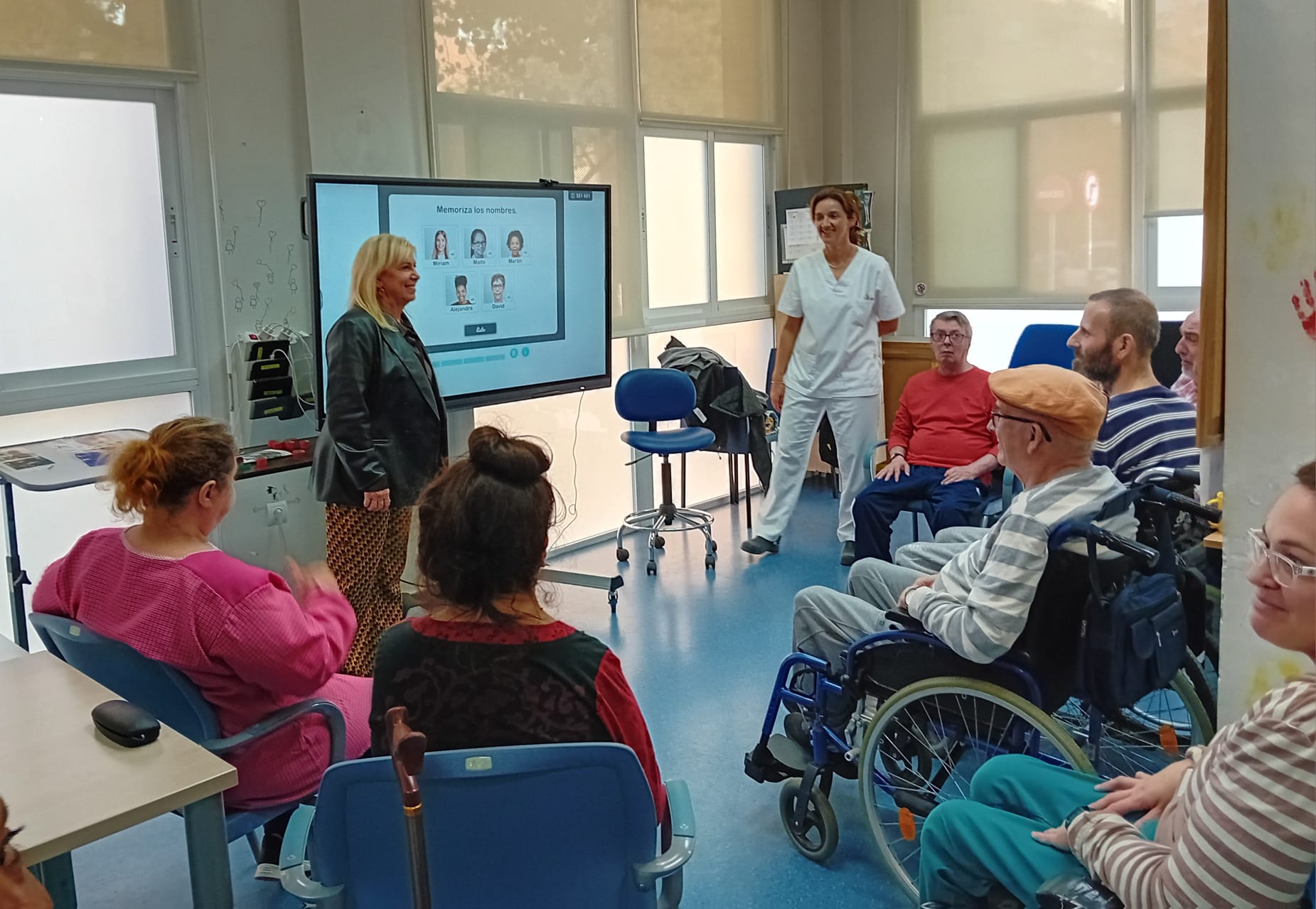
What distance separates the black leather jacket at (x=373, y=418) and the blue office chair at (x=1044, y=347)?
237 cm

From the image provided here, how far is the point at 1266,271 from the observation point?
1.84 m

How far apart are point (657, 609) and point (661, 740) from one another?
46.4 inches

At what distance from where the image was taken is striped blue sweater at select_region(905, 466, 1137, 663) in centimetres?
209

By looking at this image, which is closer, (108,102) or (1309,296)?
(1309,296)

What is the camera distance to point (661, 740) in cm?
321

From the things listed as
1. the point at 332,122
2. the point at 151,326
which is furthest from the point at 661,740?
the point at 332,122

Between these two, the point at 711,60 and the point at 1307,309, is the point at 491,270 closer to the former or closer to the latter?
the point at 711,60

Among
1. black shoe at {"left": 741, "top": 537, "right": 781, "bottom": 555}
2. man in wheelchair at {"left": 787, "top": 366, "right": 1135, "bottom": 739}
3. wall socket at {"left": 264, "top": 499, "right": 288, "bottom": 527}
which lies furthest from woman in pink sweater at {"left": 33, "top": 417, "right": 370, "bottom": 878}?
black shoe at {"left": 741, "top": 537, "right": 781, "bottom": 555}

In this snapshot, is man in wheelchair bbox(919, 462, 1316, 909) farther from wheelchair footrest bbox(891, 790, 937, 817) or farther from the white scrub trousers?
the white scrub trousers

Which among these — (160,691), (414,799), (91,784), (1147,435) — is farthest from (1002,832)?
(1147,435)

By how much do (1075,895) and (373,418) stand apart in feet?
8.50

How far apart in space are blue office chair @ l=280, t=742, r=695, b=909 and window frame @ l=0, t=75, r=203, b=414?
271 centimetres

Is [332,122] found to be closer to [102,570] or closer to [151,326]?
[151,326]

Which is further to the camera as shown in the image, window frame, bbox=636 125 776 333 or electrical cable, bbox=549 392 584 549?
window frame, bbox=636 125 776 333
